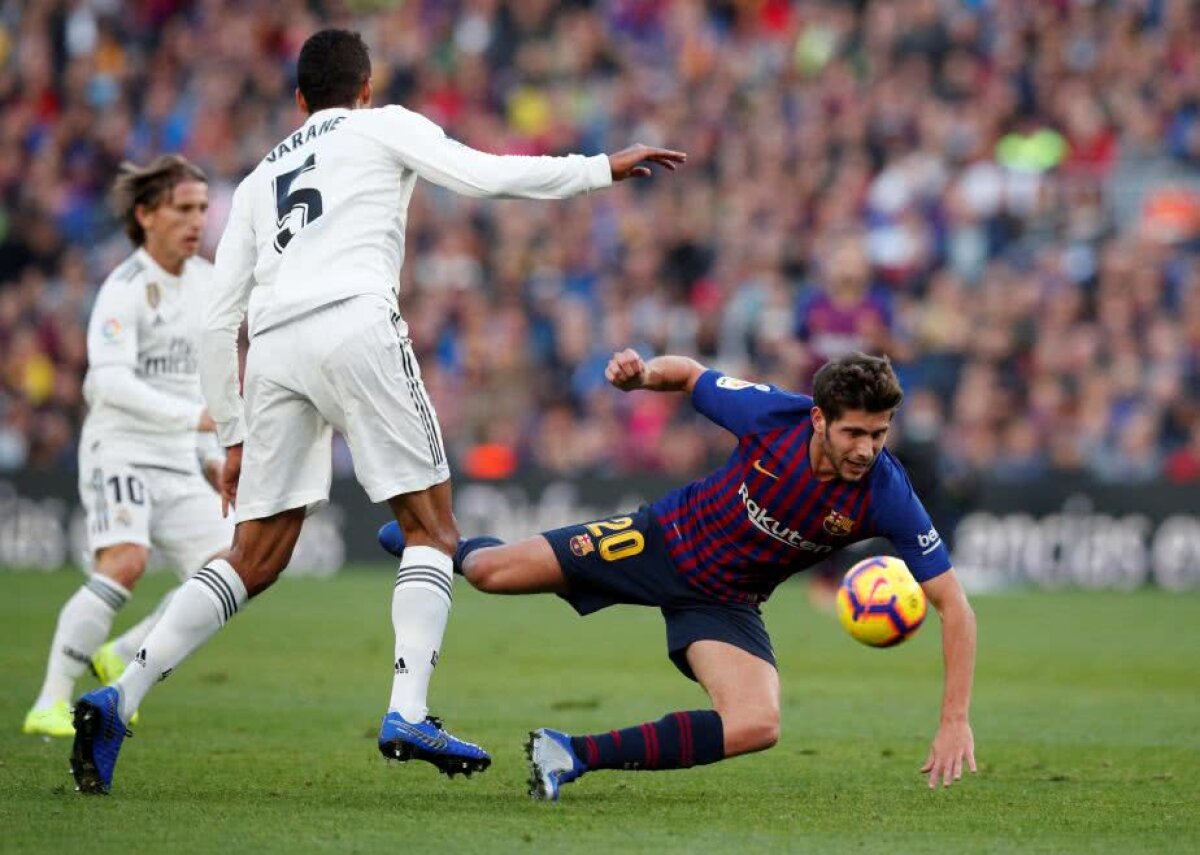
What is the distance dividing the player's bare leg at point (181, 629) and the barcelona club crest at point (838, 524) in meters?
1.82

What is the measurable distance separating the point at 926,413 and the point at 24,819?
1401 centimetres

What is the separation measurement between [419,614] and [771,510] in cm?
127

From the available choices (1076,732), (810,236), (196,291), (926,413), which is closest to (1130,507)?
(926,413)

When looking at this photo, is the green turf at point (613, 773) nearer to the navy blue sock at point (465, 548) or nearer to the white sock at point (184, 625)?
the white sock at point (184, 625)

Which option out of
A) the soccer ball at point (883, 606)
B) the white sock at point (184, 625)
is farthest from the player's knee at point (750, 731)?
the white sock at point (184, 625)

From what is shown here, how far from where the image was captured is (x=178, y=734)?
8750mm

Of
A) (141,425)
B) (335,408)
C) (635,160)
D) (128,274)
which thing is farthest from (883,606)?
(128,274)

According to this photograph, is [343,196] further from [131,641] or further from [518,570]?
[131,641]

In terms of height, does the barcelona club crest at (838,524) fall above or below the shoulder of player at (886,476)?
below

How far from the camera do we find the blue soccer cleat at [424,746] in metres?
6.57

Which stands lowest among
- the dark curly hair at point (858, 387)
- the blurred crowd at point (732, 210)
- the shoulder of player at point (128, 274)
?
the dark curly hair at point (858, 387)

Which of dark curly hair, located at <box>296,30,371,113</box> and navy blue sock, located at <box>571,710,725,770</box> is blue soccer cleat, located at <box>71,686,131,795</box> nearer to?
navy blue sock, located at <box>571,710,725,770</box>

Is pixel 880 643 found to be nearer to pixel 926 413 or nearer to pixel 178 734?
pixel 178 734

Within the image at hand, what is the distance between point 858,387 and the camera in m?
6.58
